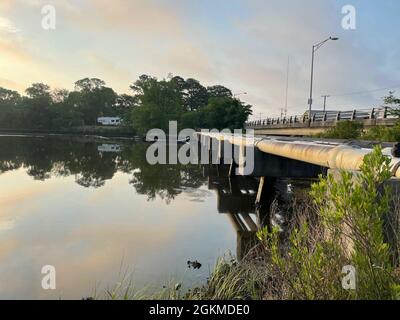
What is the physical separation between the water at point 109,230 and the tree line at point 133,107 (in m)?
52.8

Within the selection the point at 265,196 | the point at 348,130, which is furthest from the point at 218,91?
the point at 265,196

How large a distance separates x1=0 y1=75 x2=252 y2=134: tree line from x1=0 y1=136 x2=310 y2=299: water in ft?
173

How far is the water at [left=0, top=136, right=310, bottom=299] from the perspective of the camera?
8945mm

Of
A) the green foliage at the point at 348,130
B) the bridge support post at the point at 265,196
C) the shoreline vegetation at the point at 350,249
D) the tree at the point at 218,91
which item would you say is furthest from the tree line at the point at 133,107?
the shoreline vegetation at the point at 350,249

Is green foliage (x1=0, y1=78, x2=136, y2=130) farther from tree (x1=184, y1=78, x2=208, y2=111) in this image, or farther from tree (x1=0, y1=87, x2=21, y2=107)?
tree (x1=184, y1=78, x2=208, y2=111)

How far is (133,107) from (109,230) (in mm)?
117575

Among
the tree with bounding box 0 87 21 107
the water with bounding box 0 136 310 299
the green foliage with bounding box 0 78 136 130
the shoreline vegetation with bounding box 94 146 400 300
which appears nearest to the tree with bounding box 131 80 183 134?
A: the green foliage with bounding box 0 78 136 130

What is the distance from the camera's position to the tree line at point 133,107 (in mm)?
77500

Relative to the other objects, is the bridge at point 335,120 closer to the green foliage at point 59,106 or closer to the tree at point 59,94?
the green foliage at point 59,106

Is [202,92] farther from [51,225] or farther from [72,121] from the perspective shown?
[51,225]

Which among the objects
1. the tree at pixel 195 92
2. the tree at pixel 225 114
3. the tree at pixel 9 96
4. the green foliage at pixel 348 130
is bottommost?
the green foliage at pixel 348 130

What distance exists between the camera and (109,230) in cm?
1261

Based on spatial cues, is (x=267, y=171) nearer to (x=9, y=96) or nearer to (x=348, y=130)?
(x=348, y=130)
